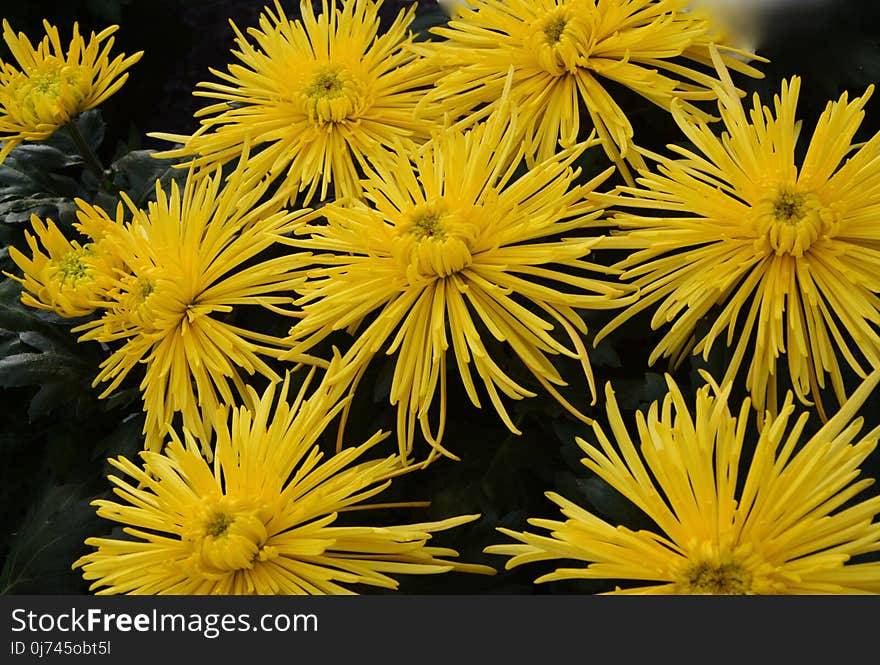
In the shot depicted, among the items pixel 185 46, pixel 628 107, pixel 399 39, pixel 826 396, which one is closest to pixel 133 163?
pixel 399 39

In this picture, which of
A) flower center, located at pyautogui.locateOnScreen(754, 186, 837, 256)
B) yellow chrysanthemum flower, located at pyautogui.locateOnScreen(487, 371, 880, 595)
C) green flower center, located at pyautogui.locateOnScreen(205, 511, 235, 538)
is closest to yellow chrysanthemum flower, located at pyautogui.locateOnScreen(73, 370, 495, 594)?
green flower center, located at pyautogui.locateOnScreen(205, 511, 235, 538)

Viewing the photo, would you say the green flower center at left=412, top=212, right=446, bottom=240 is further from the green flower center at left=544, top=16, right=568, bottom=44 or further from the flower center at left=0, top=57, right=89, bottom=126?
the flower center at left=0, top=57, right=89, bottom=126

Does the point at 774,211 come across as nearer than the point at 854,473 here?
No

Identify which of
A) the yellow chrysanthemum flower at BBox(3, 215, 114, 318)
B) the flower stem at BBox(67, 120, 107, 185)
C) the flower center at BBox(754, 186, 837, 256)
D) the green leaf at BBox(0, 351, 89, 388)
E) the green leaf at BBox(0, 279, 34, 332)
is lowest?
the flower center at BBox(754, 186, 837, 256)

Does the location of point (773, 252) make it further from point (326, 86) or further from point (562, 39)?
point (326, 86)

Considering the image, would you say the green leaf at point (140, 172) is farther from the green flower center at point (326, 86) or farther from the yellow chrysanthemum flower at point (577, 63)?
Result: the yellow chrysanthemum flower at point (577, 63)

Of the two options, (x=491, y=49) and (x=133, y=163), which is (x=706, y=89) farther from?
(x=133, y=163)

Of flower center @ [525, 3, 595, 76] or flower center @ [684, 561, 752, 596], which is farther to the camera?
flower center @ [525, 3, 595, 76]

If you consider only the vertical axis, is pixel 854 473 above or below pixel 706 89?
below
